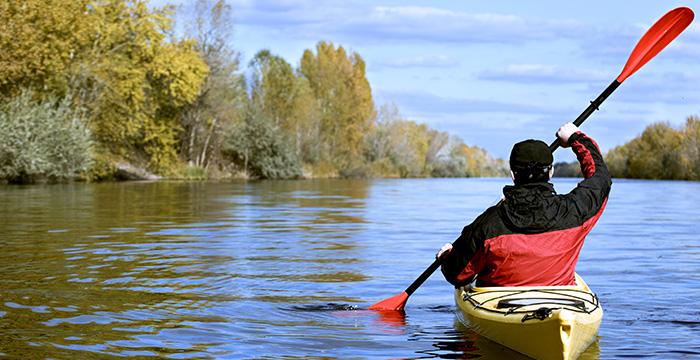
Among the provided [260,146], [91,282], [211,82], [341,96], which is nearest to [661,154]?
[341,96]

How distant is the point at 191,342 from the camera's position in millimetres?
6309

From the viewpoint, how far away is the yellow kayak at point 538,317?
17.5 ft

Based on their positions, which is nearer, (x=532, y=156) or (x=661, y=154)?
(x=532, y=156)

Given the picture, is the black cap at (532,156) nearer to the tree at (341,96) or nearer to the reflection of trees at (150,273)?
the reflection of trees at (150,273)

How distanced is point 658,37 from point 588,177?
2865mm

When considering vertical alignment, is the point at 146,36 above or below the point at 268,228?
above

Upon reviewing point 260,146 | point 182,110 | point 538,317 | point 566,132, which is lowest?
point 538,317

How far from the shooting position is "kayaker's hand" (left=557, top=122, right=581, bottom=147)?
6.42 metres

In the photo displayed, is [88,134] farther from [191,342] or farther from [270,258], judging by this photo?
[191,342]

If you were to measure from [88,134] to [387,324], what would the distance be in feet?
110

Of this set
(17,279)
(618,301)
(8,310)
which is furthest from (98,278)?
(618,301)

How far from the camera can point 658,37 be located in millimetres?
8320

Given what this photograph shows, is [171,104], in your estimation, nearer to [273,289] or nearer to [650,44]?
[273,289]

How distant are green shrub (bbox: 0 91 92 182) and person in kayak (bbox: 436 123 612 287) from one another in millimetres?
31581
